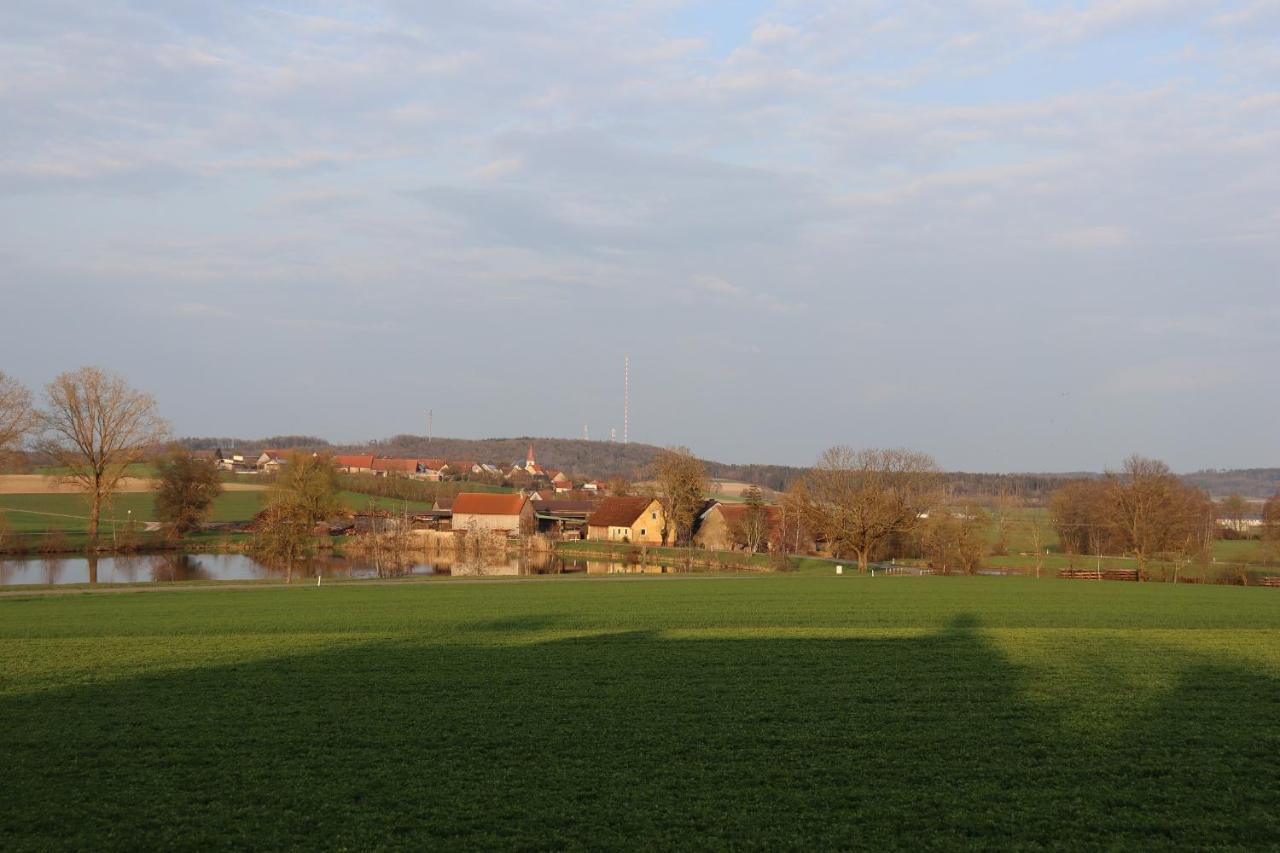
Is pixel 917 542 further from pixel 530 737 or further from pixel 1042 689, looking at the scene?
pixel 530 737

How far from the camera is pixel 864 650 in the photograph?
20.5 meters

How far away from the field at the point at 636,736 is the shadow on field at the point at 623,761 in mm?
45

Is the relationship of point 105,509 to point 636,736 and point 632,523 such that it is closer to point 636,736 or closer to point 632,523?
point 632,523

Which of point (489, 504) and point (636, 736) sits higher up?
point (636, 736)

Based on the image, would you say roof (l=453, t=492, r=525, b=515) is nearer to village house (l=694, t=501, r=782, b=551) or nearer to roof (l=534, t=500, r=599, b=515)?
roof (l=534, t=500, r=599, b=515)

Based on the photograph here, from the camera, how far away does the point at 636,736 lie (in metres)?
12.4

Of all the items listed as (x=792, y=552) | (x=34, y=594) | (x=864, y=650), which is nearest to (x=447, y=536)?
(x=792, y=552)

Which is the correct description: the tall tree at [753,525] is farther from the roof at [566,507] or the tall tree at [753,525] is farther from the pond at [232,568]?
the roof at [566,507]

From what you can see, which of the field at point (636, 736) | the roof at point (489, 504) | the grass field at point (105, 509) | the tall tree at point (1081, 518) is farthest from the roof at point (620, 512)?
the field at point (636, 736)

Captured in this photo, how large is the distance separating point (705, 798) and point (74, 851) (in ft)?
18.9

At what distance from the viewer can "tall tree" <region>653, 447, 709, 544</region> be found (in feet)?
261

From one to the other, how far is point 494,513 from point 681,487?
19.8 m

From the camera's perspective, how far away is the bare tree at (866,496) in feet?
196

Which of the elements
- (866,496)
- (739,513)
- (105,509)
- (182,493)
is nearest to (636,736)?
(866,496)
